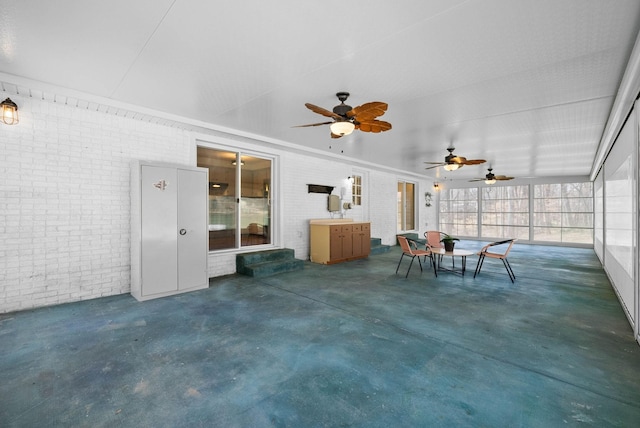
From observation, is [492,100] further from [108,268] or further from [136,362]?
[108,268]

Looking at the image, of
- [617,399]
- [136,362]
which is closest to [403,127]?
[617,399]

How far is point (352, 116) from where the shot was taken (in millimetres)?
3570

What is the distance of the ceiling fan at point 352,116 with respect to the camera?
10.7 feet

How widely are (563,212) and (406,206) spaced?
613 centimetres

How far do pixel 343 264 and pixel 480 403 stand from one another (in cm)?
513

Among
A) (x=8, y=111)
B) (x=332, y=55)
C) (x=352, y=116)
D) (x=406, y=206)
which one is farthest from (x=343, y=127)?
(x=406, y=206)

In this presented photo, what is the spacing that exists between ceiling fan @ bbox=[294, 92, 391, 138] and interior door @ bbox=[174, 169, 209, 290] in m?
2.14

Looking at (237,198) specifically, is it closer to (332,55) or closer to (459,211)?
(332,55)

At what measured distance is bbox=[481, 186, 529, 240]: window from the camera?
12.0 meters

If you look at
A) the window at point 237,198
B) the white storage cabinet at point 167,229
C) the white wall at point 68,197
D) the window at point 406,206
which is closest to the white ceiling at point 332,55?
the white wall at point 68,197

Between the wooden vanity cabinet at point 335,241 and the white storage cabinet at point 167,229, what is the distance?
306 centimetres

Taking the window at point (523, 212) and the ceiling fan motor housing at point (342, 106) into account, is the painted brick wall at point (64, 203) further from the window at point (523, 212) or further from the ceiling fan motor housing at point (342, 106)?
the window at point (523, 212)

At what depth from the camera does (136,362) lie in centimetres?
245

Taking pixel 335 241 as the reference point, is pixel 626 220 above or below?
above
